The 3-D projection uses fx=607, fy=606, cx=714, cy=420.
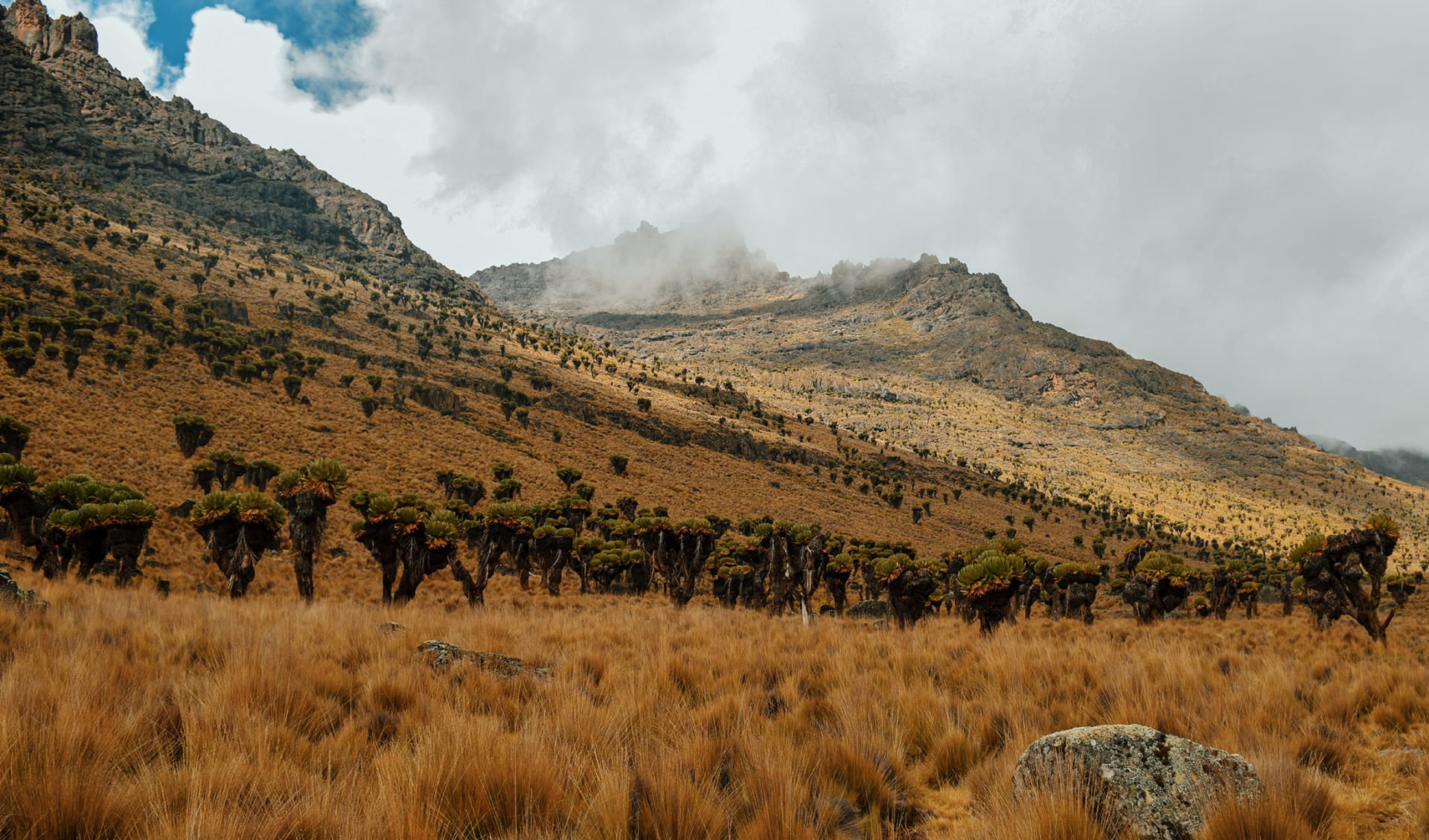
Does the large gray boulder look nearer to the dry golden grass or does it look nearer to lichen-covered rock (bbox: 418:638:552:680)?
the dry golden grass

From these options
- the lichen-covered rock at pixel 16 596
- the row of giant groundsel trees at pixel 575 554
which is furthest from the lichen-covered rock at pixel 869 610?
the lichen-covered rock at pixel 16 596

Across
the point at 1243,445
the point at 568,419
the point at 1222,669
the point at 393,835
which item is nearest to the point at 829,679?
the point at 393,835

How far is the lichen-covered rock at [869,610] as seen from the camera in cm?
3060

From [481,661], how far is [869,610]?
28007 millimetres

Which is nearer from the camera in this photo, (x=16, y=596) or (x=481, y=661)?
(x=481, y=661)

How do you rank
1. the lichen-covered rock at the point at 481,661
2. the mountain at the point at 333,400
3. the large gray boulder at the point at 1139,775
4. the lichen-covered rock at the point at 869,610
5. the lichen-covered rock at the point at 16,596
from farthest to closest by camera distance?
the mountain at the point at 333,400 → the lichen-covered rock at the point at 869,610 → the lichen-covered rock at the point at 16,596 → the lichen-covered rock at the point at 481,661 → the large gray boulder at the point at 1139,775

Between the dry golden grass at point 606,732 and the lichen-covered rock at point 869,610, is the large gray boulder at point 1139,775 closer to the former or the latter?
the dry golden grass at point 606,732

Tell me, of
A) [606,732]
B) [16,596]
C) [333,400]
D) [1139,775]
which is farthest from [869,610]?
[333,400]

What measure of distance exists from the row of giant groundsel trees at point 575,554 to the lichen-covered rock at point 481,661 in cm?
1337

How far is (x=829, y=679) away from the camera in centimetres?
→ 694

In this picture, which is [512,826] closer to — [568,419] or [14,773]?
[14,773]

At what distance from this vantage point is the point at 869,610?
1237 inches

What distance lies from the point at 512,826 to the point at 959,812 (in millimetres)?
2861

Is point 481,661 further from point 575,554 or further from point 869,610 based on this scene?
point 575,554
